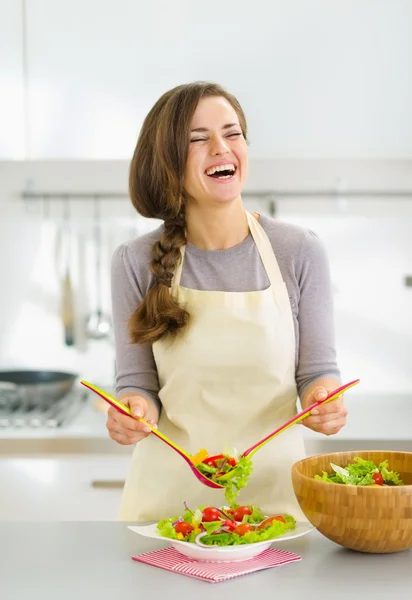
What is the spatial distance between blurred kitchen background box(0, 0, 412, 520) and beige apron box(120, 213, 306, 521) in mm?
792

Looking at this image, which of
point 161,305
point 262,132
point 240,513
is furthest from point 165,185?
point 262,132

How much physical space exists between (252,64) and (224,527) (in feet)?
5.59

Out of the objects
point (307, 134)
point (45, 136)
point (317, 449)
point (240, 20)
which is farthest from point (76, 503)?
point (240, 20)

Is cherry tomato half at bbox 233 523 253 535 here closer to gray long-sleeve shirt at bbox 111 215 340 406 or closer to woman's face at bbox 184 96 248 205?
gray long-sleeve shirt at bbox 111 215 340 406

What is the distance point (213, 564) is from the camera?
1176mm

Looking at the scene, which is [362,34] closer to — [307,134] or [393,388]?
[307,134]

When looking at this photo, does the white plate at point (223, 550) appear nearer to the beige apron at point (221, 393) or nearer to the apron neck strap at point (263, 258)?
the beige apron at point (221, 393)

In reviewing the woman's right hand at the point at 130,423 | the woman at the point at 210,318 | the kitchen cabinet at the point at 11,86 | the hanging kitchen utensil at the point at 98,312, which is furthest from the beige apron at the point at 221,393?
the hanging kitchen utensil at the point at 98,312

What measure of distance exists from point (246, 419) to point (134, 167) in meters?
0.55

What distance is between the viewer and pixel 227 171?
167 cm

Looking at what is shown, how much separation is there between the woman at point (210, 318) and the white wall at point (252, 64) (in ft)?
2.90

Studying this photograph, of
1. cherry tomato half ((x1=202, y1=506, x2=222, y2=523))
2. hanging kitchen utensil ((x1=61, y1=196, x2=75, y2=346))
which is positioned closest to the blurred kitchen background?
hanging kitchen utensil ((x1=61, y1=196, x2=75, y2=346))

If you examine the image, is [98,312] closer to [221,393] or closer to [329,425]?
[221,393]

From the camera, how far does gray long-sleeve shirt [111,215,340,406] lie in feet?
5.46
